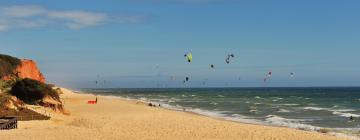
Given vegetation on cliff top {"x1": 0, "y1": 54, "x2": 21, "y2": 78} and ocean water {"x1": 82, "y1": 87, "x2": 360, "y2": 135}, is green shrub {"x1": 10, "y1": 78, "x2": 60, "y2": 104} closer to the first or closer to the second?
vegetation on cliff top {"x1": 0, "y1": 54, "x2": 21, "y2": 78}

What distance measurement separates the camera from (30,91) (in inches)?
1646

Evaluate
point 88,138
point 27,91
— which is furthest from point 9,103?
point 88,138

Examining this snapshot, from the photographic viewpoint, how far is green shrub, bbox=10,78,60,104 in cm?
4203

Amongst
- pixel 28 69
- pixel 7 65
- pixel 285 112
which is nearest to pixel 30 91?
pixel 7 65

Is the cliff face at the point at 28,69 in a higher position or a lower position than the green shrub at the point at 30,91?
higher

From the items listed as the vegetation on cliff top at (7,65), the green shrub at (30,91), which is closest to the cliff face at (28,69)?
the vegetation on cliff top at (7,65)

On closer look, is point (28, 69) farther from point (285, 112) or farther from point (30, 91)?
point (285, 112)

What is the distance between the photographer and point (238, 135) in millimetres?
27844

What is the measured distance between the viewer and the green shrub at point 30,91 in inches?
1655

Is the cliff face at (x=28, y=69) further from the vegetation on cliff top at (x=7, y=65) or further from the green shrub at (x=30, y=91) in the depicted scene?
the green shrub at (x=30, y=91)

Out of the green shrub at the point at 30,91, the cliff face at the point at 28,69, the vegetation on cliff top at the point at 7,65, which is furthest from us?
the cliff face at the point at 28,69

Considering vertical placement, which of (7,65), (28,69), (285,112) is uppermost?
(28,69)

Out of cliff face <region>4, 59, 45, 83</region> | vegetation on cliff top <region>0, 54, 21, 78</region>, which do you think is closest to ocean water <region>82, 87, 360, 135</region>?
vegetation on cliff top <region>0, 54, 21, 78</region>

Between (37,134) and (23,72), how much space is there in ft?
172
